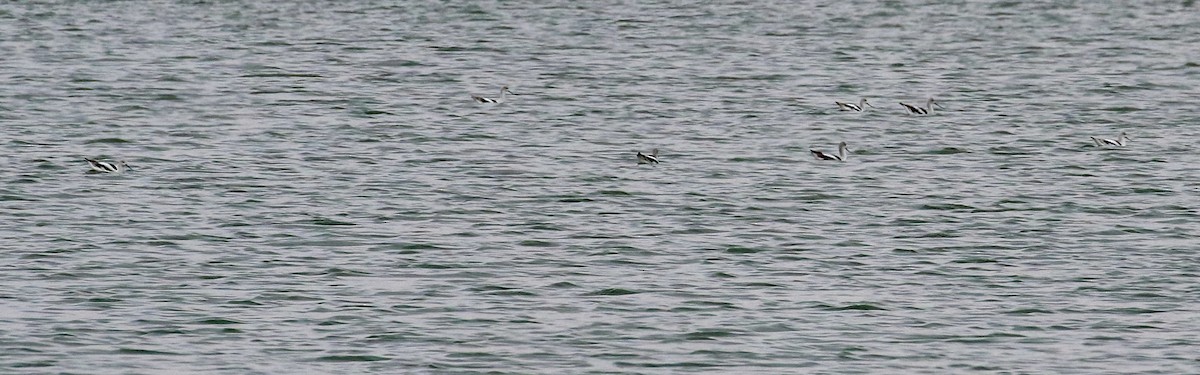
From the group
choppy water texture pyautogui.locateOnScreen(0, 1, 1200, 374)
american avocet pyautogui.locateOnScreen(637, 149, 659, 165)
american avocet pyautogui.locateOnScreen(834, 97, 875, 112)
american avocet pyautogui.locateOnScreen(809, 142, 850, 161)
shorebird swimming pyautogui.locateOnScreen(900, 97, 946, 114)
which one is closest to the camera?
choppy water texture pyautogui.locateOnScreen(0, 1, 1200, 374)

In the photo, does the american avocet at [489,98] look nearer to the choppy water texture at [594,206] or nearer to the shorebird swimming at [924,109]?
the choppy water texture at [594,206]

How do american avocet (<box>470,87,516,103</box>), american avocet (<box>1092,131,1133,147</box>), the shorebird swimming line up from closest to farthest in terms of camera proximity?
american avocet (<box>1092,131,1133,147</box>) < the shorebird swimming < american avocet (<box>470,87,516,103</box>)

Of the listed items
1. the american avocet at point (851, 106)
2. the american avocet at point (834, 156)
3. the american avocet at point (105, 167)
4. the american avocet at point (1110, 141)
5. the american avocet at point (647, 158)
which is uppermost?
the american avocet at point (105, 167)

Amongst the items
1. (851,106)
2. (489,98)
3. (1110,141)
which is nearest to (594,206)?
(1110,141)

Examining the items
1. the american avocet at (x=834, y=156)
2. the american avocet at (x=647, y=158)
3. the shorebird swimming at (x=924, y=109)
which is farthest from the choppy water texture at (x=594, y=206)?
→ the shorebird swimming at (x=924, y=109)

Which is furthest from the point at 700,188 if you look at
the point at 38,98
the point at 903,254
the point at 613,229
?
the point at 38,98

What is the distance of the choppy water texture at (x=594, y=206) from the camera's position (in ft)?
77.2

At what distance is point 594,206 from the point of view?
3228 centimetres

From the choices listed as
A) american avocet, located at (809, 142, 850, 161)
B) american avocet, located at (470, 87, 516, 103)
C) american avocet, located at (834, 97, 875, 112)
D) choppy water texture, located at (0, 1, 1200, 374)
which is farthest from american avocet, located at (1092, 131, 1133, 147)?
american avocet, located at (470, 87, 516, 103)

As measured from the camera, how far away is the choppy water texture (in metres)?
23.5

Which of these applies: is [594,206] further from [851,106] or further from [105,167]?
[851,106]

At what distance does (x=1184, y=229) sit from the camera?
3028 centimetres

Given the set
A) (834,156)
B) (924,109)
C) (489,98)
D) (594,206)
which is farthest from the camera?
(489,98)

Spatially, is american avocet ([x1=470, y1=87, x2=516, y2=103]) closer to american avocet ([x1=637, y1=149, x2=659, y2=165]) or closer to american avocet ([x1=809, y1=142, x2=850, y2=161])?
american avocet ([x1=637, y1=149, x2=659, y2=165])
